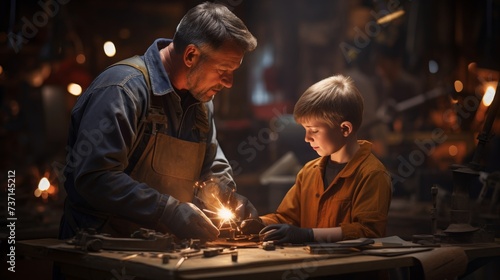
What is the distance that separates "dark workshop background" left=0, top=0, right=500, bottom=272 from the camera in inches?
276

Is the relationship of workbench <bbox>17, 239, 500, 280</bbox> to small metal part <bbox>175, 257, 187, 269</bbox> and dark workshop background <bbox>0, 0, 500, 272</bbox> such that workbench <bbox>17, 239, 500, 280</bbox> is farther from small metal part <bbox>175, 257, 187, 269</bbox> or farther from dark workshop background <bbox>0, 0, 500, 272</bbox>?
dark workshop background <bbox>0, 0, 500, 272</bbox>

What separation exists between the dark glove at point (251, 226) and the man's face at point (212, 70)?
0.75 meters

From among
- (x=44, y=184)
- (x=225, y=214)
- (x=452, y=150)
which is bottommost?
(x=225, y=214)

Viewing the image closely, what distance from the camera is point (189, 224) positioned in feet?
12.4

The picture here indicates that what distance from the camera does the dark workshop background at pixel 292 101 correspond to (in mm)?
7016

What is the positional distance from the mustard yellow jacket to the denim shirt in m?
0.86

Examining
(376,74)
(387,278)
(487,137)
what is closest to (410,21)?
(376,74)

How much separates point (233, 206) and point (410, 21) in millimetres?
5284

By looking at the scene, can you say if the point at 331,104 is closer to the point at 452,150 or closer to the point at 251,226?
the point at 251,226

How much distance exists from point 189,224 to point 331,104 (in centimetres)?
101

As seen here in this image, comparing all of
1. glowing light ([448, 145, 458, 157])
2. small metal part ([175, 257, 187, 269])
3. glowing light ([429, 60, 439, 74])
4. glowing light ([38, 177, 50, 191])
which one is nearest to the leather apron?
small metal part ([175, 257, 187, 269])

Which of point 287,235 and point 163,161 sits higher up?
point 163,161

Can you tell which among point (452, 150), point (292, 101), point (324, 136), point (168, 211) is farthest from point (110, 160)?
point (292, 101)

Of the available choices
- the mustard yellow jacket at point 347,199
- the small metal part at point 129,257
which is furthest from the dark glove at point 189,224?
the mustard yellow jacket at point 347,199
